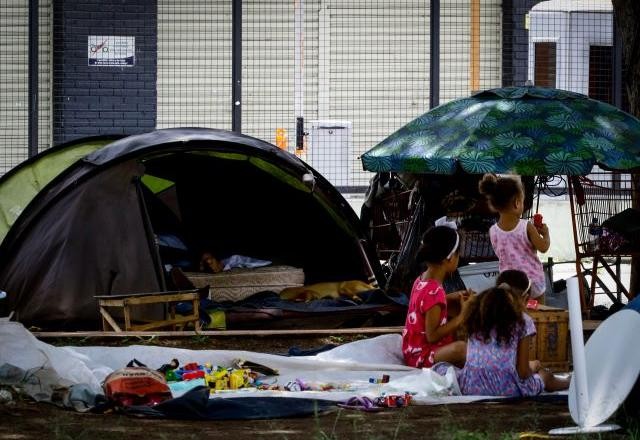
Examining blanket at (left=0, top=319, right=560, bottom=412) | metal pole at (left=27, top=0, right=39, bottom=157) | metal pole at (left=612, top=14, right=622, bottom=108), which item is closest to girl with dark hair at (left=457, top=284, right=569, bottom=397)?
blanket at (left=0, top=319, right=560, bottom=412)

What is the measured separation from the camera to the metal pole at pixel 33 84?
52.2 ft

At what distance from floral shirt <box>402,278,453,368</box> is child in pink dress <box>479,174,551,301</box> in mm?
970

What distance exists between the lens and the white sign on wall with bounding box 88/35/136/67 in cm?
1638

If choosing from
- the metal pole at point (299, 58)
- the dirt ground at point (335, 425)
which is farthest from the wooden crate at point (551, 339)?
the metal pole at point (299, 58)

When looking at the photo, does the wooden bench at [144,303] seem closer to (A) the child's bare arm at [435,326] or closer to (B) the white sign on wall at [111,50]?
(A) the child's bare arm at [435,326]

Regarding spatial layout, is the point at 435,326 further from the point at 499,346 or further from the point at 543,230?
the point at 543,230

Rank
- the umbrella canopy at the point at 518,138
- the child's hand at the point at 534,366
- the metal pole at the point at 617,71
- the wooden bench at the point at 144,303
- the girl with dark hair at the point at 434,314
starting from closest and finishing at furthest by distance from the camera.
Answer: the child's hand at the point at 534,366
the girl with dark hair at the point at 434,314
the umbrella canopy at the point at 518,138
the wooden bench at the point at 144,303
the metal pole at the point at 617,71

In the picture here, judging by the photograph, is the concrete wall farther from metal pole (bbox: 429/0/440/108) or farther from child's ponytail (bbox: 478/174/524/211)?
child's ponytail (bbox: 478/174/524/211)

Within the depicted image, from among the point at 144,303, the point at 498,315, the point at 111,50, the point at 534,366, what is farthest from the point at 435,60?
the point at 498,315

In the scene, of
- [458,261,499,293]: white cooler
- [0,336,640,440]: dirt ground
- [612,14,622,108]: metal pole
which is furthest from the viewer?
[612,14,622,108]: metal pole

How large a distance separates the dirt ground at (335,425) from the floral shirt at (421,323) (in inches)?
38.8

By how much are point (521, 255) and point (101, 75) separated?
29.8ft

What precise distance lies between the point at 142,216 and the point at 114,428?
14.7 ft

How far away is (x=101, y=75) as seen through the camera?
1641cm
